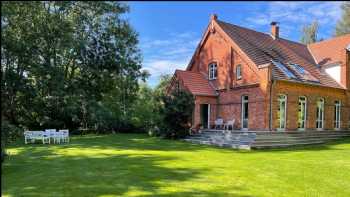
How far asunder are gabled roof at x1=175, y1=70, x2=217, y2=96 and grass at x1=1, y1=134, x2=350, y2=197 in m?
10.0

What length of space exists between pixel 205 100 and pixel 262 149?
7056 mm

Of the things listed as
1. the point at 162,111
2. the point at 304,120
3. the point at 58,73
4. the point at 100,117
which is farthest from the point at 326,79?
the point at 58,73

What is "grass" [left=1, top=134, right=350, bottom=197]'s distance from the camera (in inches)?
290

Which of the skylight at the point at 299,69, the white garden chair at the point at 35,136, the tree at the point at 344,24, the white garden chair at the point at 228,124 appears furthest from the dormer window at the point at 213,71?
the tree at the point at 344,24

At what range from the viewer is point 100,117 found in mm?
26297

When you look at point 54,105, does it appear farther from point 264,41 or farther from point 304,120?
point 304,120

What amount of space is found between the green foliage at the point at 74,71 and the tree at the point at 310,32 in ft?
80.4

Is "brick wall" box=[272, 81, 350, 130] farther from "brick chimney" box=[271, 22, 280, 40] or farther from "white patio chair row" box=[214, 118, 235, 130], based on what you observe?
"brick chimney" box=[271, 22, 280, 40]

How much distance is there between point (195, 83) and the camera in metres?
23.1

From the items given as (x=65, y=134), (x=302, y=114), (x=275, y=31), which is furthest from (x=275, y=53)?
(x=65, y=134)

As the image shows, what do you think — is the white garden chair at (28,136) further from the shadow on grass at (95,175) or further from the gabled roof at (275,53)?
the gabled roof at (275,53)

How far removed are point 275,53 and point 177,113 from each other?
8.49 meters

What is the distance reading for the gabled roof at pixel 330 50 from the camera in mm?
24734

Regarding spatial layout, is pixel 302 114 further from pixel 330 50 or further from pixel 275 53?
pixel 330 50
